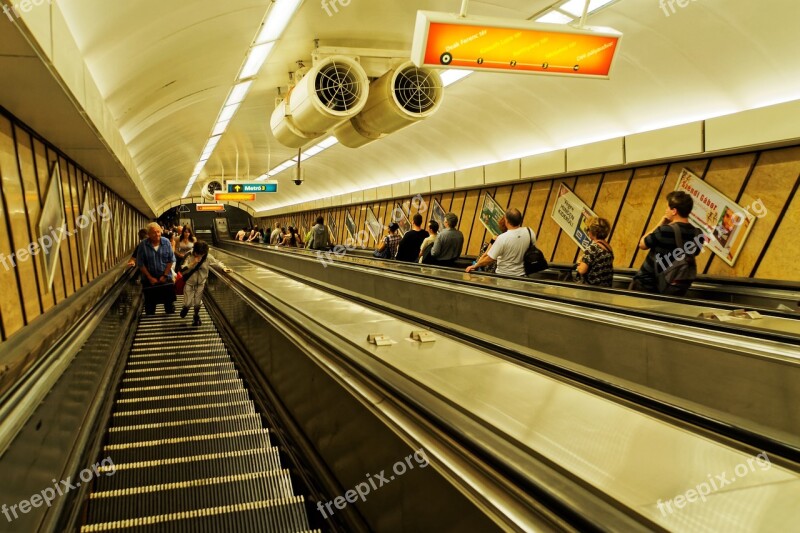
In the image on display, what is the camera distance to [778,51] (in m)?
5.55

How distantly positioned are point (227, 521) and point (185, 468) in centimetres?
77

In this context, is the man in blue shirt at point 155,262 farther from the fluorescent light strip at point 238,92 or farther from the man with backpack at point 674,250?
the man with backpack at point 674,250

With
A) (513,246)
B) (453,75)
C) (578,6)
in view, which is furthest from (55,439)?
(453,75)

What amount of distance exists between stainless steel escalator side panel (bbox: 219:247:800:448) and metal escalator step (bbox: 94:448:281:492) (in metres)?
1.69

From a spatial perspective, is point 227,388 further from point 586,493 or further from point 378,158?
point 378,158

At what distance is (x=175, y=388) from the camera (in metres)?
4.80

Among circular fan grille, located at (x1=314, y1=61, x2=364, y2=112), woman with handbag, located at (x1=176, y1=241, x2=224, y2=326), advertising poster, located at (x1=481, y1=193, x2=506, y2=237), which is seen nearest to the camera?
circular fan grille, located at (x1=314, y1=61, x2=364, y2=112)

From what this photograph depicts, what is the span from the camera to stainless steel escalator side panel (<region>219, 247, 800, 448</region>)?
226 centimetres

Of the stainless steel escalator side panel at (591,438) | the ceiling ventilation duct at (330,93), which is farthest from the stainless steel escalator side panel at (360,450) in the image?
the ceiling ventilation duct at (330,93)

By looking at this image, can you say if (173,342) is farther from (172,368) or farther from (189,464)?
(189,464)

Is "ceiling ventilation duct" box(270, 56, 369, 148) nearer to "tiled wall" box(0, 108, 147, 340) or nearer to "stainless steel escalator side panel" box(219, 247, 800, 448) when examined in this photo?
"tiled wall" box(0, 108, 147, 340)

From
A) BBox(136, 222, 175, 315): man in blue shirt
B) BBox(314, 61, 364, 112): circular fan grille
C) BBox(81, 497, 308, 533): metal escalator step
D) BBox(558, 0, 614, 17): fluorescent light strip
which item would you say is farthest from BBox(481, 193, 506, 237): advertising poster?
A: BBox(81, 497, 308, 533): metal escalator step

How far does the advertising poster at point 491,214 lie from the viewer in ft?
38.2

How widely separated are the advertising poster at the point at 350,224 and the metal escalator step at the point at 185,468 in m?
17.7
